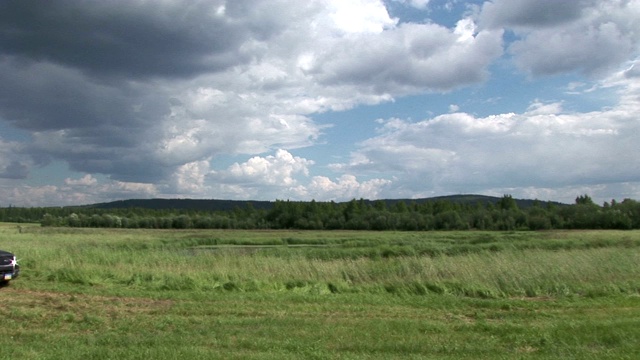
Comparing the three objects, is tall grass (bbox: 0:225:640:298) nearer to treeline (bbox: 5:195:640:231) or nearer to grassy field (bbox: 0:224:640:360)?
grassy field (bbox: 0:224:640:360)

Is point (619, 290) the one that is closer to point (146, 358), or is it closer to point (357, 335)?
point (357, 335)

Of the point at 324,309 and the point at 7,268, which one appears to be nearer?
the point at 324,309

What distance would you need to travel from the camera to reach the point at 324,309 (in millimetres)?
11859

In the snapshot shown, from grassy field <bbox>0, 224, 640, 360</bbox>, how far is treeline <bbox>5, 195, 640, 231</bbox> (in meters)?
83.6

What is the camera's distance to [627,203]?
9644 centimetres

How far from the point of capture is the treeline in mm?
97312

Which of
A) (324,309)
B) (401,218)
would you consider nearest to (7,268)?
(324,309)

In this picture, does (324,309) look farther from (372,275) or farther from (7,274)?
(7,274)

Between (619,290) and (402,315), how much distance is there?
8.08 meters

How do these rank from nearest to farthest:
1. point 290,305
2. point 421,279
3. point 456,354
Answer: point 456,354 → point 290,305 → point 421,279

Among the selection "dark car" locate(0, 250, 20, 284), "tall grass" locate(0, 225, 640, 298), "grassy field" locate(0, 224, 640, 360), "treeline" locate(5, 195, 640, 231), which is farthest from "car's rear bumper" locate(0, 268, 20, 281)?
"treeline" locate(5, 195, 640, 231)

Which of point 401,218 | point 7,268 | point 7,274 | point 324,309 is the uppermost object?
point 401,218

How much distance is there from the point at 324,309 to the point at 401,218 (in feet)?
327

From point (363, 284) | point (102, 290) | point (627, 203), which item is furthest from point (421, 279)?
point (627, 203)
